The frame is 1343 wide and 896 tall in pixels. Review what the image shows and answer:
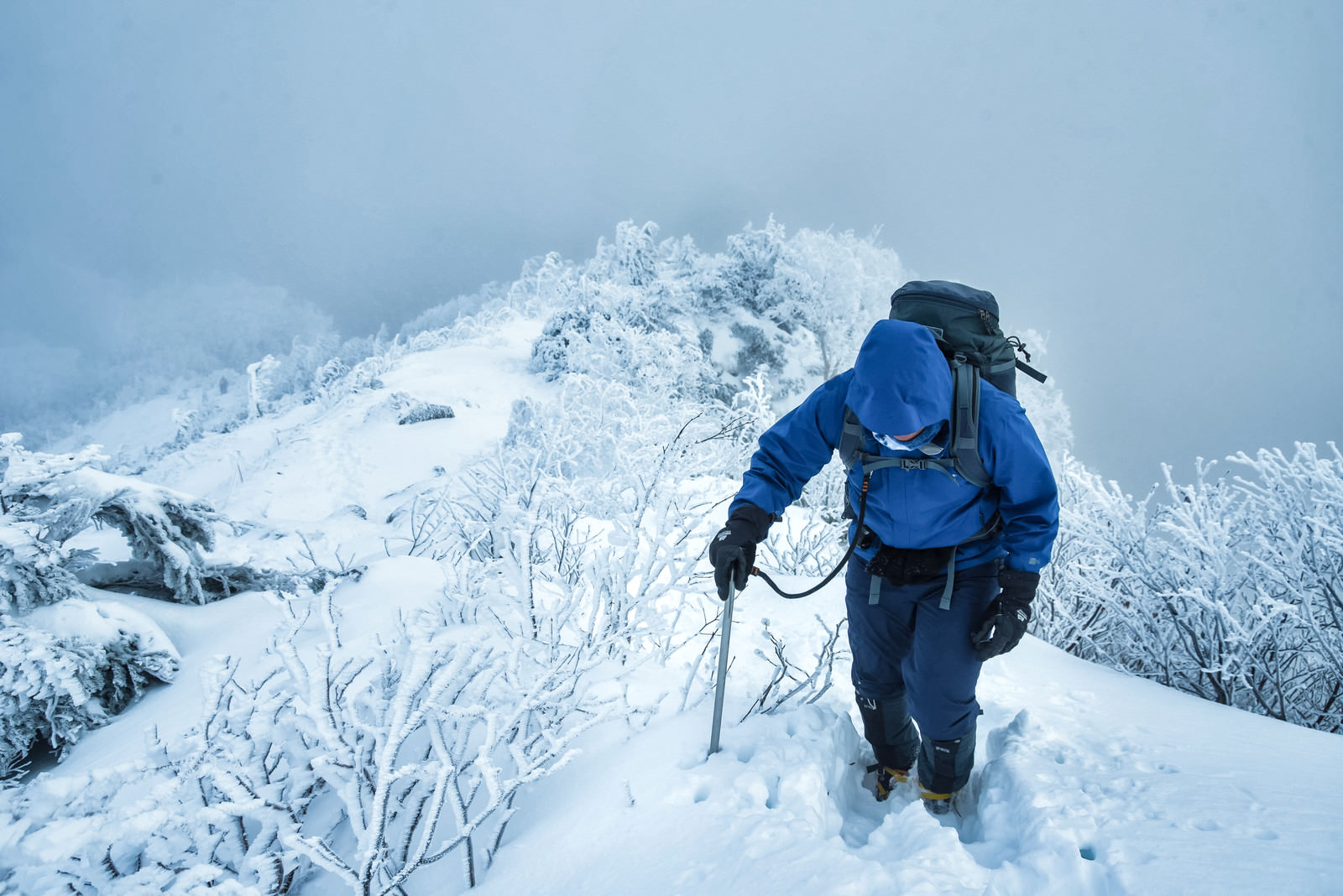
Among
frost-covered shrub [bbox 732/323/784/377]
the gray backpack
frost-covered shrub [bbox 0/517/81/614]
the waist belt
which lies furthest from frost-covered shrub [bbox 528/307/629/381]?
the waist belt

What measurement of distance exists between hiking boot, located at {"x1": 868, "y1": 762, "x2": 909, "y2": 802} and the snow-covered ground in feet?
0.12

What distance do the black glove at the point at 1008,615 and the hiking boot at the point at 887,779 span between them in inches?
24.5

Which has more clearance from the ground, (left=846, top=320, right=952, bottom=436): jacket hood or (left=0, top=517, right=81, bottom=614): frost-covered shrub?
(left=0, top=517, right=81, bottom=614): frost-covered shrub

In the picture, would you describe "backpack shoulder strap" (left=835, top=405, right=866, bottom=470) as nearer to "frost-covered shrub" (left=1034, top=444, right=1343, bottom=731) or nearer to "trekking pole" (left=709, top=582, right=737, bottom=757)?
"trekking pole" (left=709, top=582, right=737, bottom=757)

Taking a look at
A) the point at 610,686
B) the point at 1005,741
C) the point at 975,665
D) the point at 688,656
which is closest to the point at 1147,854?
the point at 975,665

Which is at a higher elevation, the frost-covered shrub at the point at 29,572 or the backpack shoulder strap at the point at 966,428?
the frost-covered shrub at the point at 29,572

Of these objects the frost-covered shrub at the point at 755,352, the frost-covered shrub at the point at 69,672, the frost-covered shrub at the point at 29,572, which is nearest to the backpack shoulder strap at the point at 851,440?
the frost-covered shrub at the point at 69,672

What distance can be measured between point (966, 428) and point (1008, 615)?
0.61m

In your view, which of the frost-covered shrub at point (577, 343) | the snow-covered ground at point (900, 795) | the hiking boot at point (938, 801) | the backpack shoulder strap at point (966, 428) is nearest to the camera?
the snow-covered ground at point (900, 795)

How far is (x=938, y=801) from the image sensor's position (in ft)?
6.15

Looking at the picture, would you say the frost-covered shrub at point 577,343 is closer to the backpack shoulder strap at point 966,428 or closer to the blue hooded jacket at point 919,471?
the blue hooded jacket at point 919,471

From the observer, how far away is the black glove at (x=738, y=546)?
182 centimetres

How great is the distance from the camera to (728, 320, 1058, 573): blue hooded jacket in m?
1.54

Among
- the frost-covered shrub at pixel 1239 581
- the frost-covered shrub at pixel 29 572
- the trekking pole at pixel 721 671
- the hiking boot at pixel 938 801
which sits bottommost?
the frost-covered shrub at pixel 1239 581
